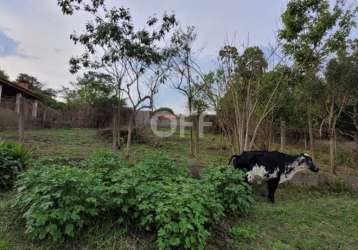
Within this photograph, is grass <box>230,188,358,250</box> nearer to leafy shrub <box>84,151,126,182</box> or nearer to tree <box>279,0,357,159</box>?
leafy shrub <box>84,151,126,182</box>

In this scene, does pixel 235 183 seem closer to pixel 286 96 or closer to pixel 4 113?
pixel 286 96

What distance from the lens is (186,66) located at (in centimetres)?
598

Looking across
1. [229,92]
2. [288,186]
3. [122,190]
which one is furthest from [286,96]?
[122,190]

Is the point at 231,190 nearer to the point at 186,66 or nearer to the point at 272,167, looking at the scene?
the point at 272,167

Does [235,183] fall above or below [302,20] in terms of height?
below

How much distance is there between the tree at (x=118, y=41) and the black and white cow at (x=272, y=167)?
3.19 metres

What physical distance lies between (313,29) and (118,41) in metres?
4.00

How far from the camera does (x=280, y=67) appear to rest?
5133 mm

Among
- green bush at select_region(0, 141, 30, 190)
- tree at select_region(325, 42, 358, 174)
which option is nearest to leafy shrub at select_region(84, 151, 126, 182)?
green bush at select_region(0, 141, 30, 190)

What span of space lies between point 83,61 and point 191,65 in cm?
256

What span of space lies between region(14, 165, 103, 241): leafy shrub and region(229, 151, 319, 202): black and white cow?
239cm

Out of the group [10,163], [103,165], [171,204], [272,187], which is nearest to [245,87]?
[272,187]

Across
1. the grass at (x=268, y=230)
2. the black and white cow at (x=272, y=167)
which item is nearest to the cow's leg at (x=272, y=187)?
the black and white cow at (x=272, y=167)

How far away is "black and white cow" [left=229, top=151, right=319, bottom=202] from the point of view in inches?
146
